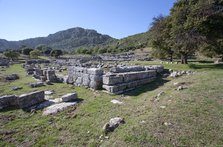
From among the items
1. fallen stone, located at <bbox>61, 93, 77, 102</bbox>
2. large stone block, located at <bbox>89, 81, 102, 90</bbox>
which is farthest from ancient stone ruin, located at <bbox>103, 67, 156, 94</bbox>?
fallen stone, located at <bbox>61, 93, 77, 102</bbox>

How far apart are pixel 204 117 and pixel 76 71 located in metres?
12.1

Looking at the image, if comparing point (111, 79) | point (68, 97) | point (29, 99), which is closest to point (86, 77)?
point (111, 79)

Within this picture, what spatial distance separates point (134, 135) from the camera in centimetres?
587

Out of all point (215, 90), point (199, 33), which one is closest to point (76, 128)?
point (215, 90)

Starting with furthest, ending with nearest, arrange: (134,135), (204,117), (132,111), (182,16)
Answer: (182,16) < (132,111) < (204,117) < (134,135)

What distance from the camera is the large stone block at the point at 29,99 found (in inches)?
396

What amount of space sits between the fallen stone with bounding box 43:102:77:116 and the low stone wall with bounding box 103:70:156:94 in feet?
11.0

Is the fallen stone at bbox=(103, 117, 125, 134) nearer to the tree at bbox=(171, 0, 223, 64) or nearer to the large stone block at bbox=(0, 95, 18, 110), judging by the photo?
the large stone block at bbox=(0, 95, 18, 110)

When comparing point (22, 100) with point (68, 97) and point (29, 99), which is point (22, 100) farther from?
point (68, 97)

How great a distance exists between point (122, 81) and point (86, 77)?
11.2 ft

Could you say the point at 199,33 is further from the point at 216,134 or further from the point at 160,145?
the point at 160,145

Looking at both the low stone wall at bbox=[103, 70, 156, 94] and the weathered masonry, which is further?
the weathered masonry

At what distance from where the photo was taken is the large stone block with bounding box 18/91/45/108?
396 inches

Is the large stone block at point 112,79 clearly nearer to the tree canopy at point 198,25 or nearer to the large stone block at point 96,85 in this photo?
the large stone block at point 96,85
